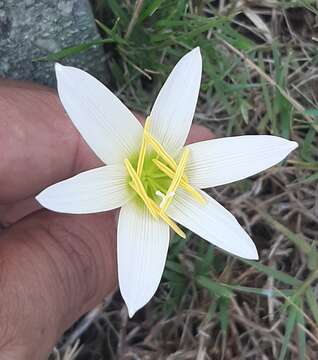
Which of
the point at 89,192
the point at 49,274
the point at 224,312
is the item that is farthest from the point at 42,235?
the point at 224,312

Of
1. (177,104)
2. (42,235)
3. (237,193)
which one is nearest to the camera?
(177,104)

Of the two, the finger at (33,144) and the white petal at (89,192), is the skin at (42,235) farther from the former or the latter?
the white petal at (89,192)

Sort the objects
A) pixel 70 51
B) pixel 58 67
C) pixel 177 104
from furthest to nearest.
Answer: pixel 70 51
pixel 177 104
pixel 58 67

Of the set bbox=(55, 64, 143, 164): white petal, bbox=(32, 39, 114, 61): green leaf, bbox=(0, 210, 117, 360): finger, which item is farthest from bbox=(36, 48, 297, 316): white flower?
bbox=(32, 39, 114, 61): green leaf

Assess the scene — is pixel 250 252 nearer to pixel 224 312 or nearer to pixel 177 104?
pixel 177 104

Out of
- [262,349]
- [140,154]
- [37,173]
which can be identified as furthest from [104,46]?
[262,349]

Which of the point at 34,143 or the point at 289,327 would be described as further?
the point at 289,327

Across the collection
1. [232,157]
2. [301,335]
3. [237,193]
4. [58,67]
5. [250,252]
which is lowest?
[301,335]

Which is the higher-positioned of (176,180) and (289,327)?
(176,180)
